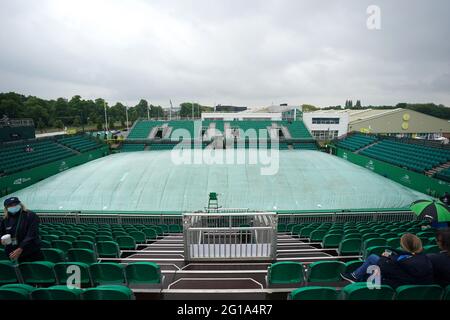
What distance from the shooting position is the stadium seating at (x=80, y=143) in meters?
27.2

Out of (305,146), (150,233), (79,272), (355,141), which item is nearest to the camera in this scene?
(79,272)

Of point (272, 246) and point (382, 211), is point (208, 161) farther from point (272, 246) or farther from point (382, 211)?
point (272, 246)

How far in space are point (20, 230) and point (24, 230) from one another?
0.06m

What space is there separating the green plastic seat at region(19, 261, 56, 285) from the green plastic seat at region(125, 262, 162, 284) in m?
1.19

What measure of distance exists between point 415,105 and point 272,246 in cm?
12333

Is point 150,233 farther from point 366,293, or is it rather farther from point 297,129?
point 297,129

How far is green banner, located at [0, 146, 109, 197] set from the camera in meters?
16.1

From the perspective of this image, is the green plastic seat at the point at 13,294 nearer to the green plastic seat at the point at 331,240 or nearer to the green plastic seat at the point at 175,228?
the green plastic seat at the point at 331,240

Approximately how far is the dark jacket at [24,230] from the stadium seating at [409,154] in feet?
71.5

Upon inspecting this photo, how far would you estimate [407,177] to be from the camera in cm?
1805

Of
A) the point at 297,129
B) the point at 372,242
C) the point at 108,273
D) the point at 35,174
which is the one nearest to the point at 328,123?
the point at 297,129

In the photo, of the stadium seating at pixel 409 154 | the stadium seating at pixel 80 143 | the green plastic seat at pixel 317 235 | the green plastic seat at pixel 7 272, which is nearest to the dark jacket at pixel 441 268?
the green plastic seat at pixel 317 235

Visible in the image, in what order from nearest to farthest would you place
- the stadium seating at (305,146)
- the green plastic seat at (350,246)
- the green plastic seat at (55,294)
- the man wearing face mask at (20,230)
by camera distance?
the green plastic seat at (55,294) < the man wearing face mask at (20,230) < the green plastic seat at (350,246) < the stadium seating at (305,146)

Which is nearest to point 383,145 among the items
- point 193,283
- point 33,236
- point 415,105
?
point 193,283
